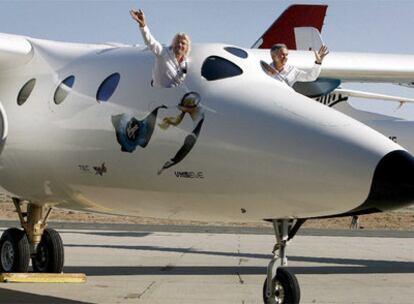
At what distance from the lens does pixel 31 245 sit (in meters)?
12.7

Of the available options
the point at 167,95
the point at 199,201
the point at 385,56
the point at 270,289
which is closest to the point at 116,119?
the point at 167,95

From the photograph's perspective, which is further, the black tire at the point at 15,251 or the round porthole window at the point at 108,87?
the black tire at the point at 15,251

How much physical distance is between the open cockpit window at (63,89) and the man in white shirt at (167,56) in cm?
149

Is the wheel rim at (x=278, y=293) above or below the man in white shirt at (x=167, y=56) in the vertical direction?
below

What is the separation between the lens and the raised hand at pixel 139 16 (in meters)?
9.02

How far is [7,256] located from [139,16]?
542cm

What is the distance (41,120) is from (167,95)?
6.86ft

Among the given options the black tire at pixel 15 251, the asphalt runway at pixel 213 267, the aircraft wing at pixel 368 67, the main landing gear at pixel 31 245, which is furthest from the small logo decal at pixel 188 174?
the aircraft wing at pixel 368 67

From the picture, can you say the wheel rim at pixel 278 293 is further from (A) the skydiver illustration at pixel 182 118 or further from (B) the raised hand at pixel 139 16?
(B) the raised hand at pixel 139 16

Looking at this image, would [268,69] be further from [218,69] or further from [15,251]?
[15,251]

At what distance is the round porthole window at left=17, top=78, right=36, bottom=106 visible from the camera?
10773mm

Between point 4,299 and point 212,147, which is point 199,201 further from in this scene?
point 4,299

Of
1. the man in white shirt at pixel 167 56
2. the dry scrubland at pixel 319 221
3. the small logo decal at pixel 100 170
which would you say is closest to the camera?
the man in white shirt at pixel 167 56

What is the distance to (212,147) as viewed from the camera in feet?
27.0
